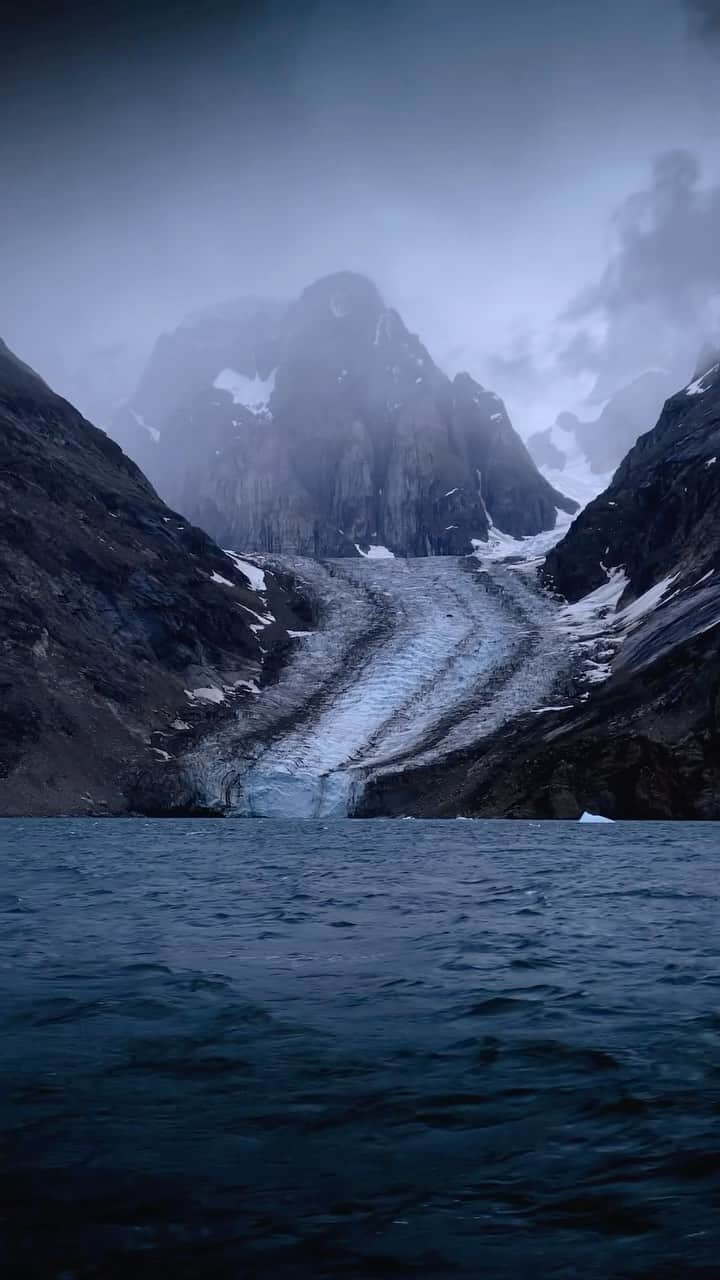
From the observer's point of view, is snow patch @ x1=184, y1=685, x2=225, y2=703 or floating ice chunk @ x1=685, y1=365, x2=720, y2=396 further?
floating ice chunk @ x1=685, y1=365, x2=720, y2=396

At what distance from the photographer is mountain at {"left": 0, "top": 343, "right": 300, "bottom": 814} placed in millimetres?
78125

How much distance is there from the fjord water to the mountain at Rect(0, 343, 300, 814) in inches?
2461

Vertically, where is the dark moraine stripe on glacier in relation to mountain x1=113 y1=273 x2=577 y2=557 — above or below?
below

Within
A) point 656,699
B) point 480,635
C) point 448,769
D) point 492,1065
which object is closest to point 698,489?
point 480,635

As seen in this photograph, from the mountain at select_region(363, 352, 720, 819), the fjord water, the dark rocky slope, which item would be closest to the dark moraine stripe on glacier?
the mountain at select_region(363, 352, 720, 819)

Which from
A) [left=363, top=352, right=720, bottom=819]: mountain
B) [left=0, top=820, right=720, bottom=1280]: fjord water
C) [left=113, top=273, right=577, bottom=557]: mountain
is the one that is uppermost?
[left=113, top=273, right=577, bottom=557]: mountain

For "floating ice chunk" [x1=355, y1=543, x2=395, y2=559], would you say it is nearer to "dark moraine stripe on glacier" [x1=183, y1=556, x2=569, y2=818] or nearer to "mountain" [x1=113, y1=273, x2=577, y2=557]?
"mountain" [x1=113, y1=273, x2=577, y2=557]

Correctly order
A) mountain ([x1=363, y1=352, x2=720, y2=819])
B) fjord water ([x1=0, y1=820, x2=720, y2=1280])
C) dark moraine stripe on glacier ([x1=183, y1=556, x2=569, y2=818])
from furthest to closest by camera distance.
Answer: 1. dark moraine stripe on glacier ([x1=183, y1=556, x2=569, y2=818])
2. mountain ([x1=363, y1=352, x2=720, y2=819])
3. fjord water ([x1=0, y1=820, x2=720, y2=1280])

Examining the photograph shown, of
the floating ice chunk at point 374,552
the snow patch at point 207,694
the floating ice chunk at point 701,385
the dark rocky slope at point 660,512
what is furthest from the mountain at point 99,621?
the floating ice chunk at point 701,385

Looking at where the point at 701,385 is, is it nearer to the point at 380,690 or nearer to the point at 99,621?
the point at 380,690

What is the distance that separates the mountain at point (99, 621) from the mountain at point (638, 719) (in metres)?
25.0

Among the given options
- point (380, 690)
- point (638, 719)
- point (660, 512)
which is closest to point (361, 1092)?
point (638, 719)

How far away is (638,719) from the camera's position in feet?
223

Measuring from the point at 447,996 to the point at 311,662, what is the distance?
9057cm
